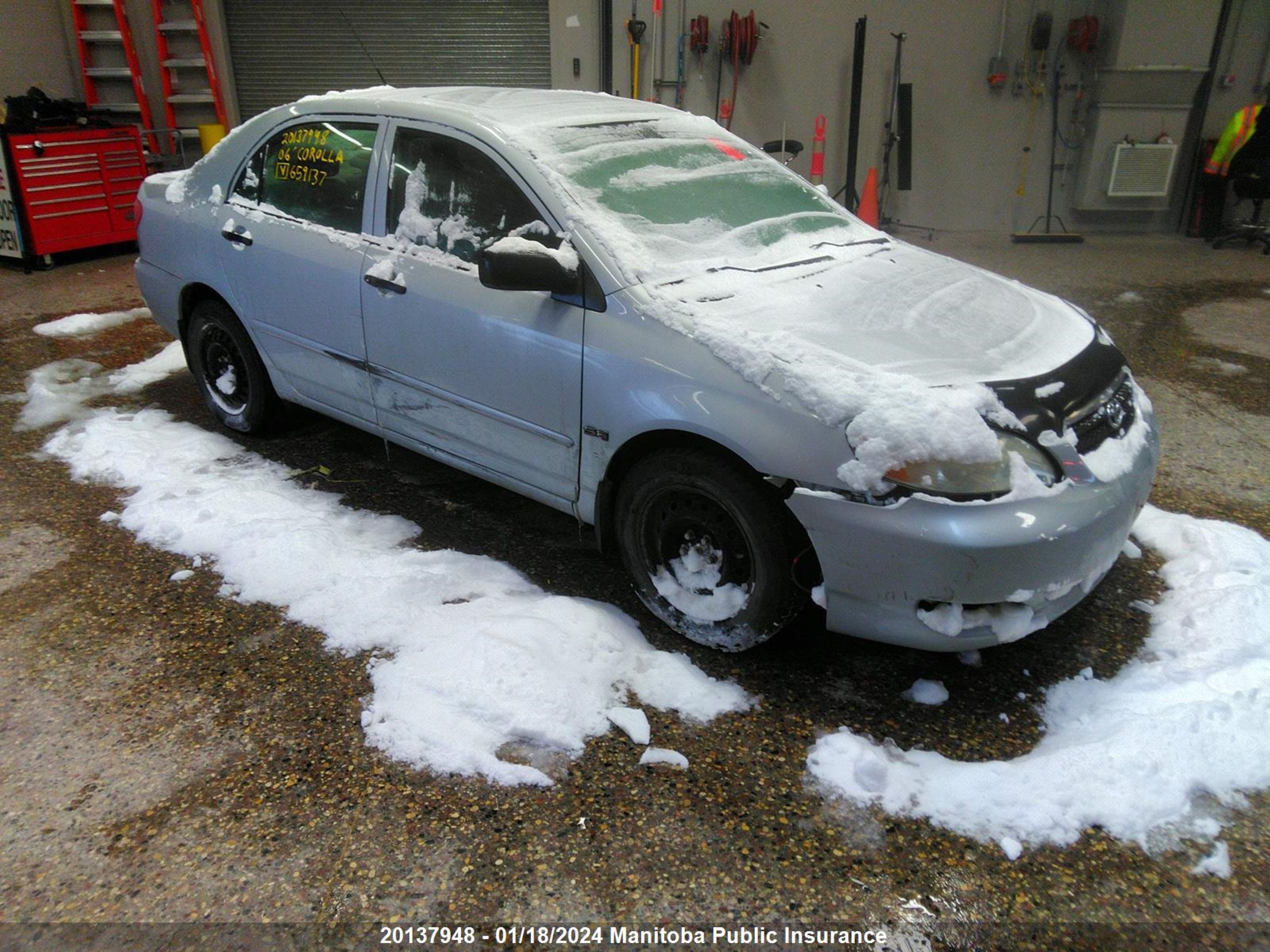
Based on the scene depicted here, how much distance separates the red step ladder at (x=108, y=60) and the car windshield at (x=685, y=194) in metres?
8.17

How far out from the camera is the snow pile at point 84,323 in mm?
6152

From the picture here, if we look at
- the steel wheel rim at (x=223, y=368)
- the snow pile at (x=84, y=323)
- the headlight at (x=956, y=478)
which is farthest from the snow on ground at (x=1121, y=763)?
the snow pile at (x=84, y=323)

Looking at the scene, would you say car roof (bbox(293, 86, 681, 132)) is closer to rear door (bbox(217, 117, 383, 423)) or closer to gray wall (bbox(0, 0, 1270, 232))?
rear door (bbox(217, 117, 383, 423))

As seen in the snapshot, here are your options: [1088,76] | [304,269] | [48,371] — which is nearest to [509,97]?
[304,269]

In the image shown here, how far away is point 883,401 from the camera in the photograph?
7.43ft

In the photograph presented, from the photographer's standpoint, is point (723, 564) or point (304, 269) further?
point (304, 269)

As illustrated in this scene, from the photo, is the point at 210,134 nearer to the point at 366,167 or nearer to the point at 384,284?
the point at 366,167

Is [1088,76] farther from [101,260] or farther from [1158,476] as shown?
[101,260]

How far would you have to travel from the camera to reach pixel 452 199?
3139mm

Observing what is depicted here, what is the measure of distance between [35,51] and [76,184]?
283 centimetres

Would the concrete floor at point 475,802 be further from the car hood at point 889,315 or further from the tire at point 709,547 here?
the car hood at point 889,315

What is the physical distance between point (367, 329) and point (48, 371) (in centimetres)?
316

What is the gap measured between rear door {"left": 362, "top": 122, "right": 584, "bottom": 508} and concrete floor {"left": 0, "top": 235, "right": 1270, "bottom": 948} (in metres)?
0.49

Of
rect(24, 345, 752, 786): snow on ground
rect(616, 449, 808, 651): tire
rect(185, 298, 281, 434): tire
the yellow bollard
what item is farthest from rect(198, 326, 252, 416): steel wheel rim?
the yellow bollard
